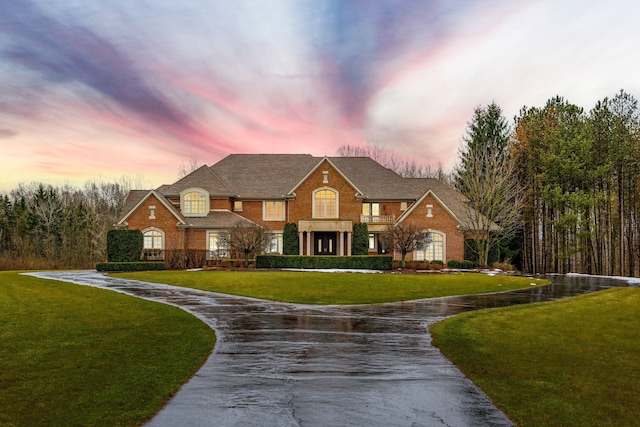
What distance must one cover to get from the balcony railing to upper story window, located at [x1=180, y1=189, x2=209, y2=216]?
13.9 m

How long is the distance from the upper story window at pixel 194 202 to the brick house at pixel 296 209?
86mm

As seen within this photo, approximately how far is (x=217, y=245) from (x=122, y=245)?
738cm

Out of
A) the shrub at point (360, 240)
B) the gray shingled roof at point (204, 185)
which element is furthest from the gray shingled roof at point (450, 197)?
the gray shingled roof at point (204, 185)

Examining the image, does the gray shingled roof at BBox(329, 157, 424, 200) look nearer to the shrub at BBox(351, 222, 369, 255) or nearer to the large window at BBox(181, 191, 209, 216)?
the shrub at BBox(351, 222, 369, 255)

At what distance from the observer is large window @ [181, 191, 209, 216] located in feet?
147

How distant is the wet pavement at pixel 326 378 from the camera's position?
6.25 m

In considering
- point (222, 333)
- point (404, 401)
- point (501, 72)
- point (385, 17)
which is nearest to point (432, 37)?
point (385, 17)

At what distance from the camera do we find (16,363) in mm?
8898

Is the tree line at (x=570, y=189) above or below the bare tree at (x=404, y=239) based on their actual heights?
above

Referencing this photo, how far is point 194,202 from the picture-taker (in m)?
45.0

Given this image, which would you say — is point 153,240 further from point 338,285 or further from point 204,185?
point 338,285

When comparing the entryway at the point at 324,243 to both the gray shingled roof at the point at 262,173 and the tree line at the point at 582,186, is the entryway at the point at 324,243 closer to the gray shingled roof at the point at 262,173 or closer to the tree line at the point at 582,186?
the gray shingled roof at the point at 262,173

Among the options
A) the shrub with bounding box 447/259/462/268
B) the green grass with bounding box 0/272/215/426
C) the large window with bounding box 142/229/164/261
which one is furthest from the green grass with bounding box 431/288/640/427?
the large window with bounding box 142/229/164/261

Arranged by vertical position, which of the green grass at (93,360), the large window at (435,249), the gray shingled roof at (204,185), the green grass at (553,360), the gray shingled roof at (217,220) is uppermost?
the gray shingled roof at (204,185)
